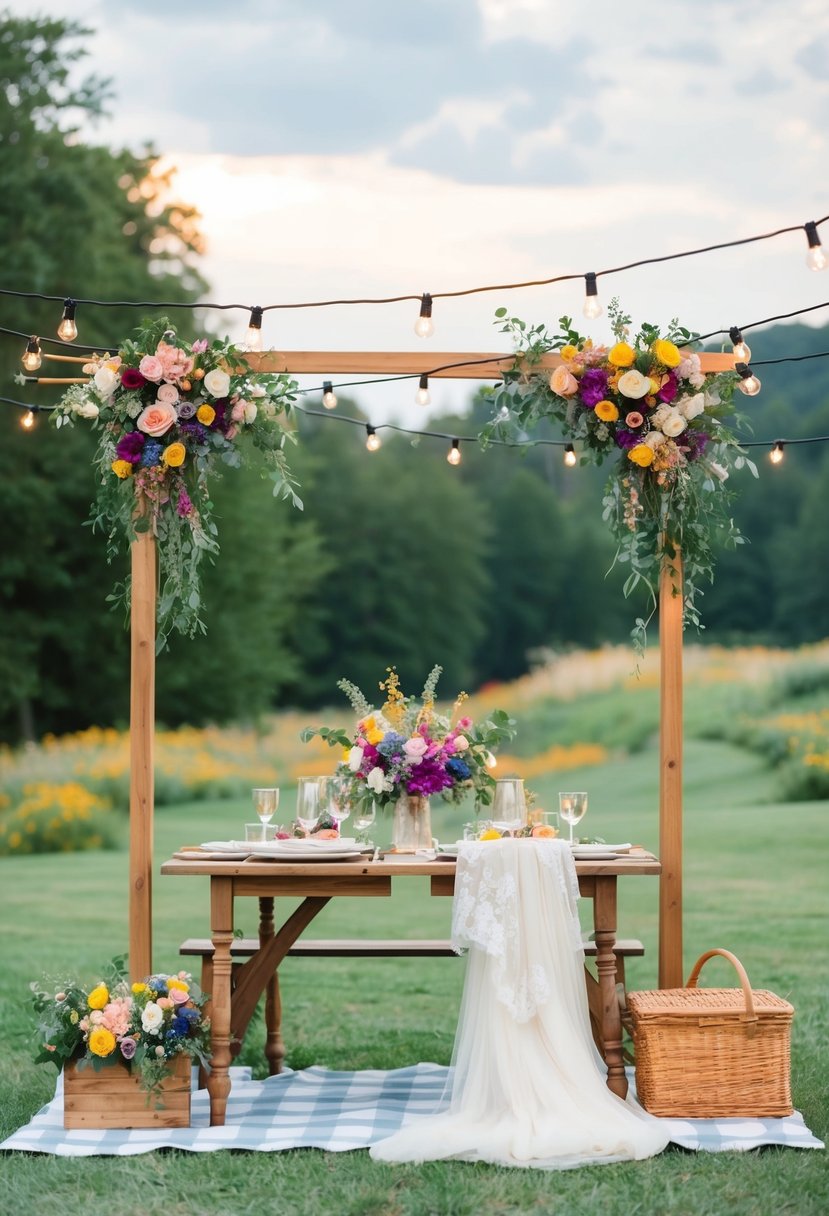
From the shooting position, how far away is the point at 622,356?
16.0 feet

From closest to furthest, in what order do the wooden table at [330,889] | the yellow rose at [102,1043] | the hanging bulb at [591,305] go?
the yellow rose at [102,1043], the wooden table at [330,889], the hanging bulb at [591,305]

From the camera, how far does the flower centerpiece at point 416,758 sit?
4777 millimetres

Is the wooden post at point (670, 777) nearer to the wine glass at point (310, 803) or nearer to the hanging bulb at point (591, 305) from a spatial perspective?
the hanging bulb at point (591, 305)

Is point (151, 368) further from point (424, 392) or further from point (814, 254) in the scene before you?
point (814, 254)

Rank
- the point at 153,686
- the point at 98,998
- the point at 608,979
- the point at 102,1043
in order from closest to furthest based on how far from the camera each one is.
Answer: the point at 102,1043
the point at 98,998
the point at 608,979
the point at 153,686

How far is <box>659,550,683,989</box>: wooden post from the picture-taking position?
490 centimetres

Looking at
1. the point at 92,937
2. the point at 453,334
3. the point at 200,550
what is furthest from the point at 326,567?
the point at 200,550

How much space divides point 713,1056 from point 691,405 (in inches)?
82.2

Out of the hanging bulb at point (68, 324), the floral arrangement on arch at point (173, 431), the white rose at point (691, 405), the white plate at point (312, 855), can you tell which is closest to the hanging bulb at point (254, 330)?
the floral arrangement on arch at point (173, 431)

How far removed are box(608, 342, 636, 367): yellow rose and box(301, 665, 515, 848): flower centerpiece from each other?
3.94 feet

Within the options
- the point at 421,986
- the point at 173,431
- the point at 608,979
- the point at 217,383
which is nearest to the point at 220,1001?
the point at 608,979

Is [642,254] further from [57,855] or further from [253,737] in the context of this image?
[57,855]

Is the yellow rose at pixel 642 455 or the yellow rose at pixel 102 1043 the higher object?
the yellow rose at pixel 642 455

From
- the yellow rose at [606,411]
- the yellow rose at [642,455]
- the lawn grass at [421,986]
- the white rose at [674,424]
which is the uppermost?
the yellow rose at [606,411]
